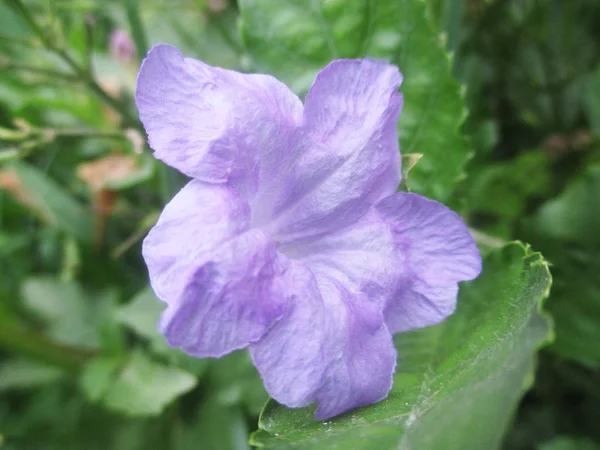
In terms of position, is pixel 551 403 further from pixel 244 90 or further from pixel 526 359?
pixel 244 90

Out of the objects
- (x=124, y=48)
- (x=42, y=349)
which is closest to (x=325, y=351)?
(x=42, y=349)

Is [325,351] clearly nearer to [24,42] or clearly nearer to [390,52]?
[390,52]

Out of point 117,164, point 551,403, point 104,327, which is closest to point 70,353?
point 104,327

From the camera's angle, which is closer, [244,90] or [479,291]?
[244,90]

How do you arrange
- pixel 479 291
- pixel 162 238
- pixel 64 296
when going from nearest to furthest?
1. pixel 162 238
2. pixel 479 291
3. pixel 64 296

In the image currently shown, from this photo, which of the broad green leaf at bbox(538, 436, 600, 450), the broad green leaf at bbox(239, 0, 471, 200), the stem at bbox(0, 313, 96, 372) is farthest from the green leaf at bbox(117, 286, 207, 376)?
the broad green leaf at bbox(538, 436, 600, 450)

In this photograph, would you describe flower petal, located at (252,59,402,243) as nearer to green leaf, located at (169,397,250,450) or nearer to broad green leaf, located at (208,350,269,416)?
broad green leaf, located at (208,350,269,416)

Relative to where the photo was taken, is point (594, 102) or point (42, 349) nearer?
point (594, 102)

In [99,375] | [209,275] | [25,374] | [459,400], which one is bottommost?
[25,374]
